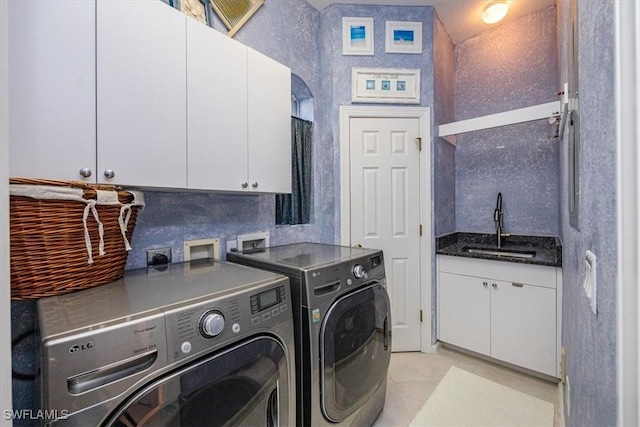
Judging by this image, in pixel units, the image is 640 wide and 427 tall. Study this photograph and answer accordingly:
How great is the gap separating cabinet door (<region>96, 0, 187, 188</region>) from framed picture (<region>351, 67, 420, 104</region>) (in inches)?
58.5

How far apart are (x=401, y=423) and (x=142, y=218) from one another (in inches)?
73.5

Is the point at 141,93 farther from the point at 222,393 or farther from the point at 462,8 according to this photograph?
the point at 462,8

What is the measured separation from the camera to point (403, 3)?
91.9 inches

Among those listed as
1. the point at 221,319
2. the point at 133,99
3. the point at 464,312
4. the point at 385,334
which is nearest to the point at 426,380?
the point at 464,312

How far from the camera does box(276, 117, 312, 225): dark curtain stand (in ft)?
7.27

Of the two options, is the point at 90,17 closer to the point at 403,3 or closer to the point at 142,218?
the point at 142,218

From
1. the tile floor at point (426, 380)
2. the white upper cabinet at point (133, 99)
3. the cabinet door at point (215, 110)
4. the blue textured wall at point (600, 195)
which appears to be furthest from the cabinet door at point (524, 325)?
the cabinet door at point (215, 110)

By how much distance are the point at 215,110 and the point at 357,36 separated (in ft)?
5.38

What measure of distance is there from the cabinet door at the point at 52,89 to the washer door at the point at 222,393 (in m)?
0.74

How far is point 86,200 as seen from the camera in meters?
0.88

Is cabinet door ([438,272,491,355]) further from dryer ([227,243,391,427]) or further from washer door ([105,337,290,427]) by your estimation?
washer door ([105,337,290,427])

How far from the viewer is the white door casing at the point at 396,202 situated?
2389mm

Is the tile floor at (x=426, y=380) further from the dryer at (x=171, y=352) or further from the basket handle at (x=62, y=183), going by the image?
the basket handle at (x=62, y=183)

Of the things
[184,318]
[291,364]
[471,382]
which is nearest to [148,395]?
[184,318]
